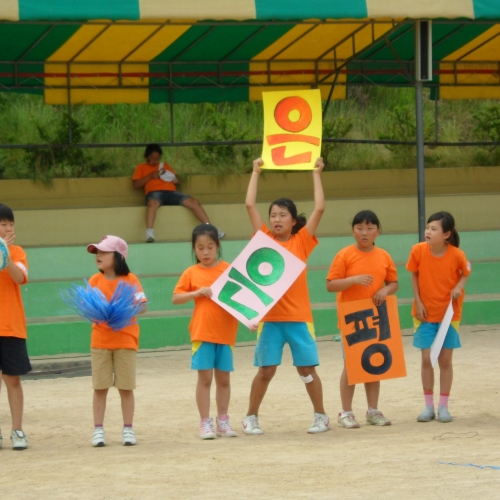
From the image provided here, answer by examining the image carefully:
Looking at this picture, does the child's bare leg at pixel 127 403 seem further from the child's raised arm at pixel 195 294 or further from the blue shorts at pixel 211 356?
the child's raised arm at pixel 195 294

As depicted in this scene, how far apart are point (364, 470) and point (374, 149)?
40.5 ft

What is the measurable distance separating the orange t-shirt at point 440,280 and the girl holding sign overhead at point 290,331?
856mm

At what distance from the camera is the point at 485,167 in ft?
49.4

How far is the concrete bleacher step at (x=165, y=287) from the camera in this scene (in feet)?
31.2

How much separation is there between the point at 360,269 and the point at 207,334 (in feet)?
3.50

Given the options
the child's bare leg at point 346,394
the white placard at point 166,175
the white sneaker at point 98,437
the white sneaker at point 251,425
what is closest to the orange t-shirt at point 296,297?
the child's bare leg at point 346,394

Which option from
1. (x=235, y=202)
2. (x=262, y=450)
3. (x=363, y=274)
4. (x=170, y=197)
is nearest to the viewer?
(x=262, y=450)

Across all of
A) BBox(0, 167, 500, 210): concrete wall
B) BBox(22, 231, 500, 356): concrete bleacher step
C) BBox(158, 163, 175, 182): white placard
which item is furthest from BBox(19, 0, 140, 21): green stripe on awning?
BBox(0, 167, 500, 210): concrete wall

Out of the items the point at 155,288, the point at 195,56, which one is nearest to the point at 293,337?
the point at 155,288

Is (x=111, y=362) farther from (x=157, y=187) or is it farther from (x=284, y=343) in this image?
(x=157, y=187)

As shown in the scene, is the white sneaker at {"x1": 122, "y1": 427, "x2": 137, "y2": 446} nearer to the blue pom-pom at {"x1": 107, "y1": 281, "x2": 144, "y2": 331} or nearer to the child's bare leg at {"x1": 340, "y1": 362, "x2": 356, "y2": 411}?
the blue pom-pom at {"x1": 107, "y1": 281, "x2": 144, "y2": 331}

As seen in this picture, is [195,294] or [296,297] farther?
[296,297]

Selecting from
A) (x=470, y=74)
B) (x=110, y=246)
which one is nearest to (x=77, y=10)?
(x=110, y=246)

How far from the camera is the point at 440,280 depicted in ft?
19.9
